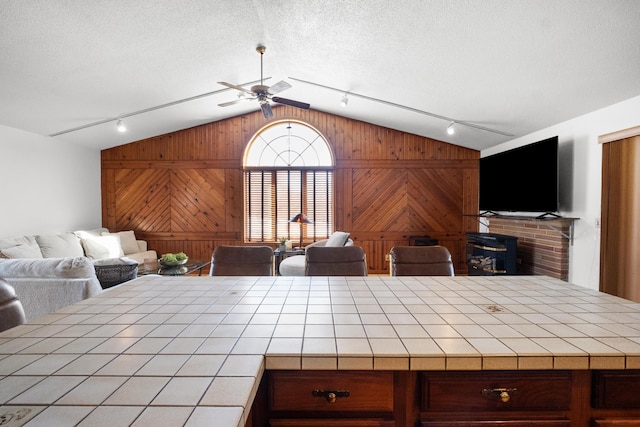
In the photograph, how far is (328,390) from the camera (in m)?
0.89

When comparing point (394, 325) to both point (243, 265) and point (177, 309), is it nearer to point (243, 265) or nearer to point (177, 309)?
point (177, 309)

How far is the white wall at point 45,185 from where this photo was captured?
424 centimetres

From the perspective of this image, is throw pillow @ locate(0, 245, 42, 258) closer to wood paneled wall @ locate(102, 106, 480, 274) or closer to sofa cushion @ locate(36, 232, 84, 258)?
sofa cushion @ locate(36, 232, 84, 258)

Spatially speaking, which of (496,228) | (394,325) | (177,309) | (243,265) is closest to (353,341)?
(394,325)

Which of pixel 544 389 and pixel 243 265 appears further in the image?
pixel 243 265

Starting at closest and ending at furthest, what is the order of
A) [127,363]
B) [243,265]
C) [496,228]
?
[127,363], [243,265], [496,228]

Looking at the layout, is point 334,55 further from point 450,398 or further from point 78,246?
point 78,246

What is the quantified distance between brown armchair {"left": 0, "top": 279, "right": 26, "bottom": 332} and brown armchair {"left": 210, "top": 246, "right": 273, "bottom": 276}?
3.47 feet

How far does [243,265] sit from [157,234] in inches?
189

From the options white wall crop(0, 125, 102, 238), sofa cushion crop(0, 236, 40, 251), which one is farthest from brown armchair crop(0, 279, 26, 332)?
white wall crop(0, 125, 102, 238)

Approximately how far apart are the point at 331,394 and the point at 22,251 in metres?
4.76

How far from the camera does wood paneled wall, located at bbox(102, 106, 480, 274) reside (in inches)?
238

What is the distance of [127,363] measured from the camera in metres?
0.81

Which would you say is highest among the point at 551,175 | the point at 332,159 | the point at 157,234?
the point at 332,159
